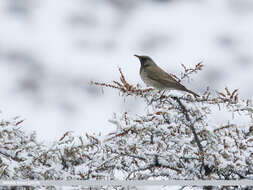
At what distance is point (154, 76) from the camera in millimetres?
6867

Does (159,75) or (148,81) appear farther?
(148,81)

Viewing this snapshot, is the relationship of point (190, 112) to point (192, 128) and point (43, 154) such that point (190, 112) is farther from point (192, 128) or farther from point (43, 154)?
point (43, 154)

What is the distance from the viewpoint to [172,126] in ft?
11.6

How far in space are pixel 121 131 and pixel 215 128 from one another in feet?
2.33

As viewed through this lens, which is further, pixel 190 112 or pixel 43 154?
pixel 190 112

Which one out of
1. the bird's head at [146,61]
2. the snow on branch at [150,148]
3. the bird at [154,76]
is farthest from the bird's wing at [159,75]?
the snow on branch at [150,148]

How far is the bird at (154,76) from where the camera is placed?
6242 mm

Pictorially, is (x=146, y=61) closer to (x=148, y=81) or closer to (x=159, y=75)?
(x=148, y=81)

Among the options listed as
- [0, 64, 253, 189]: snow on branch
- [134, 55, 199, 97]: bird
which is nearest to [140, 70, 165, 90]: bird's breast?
[134, 55, 199, 97]: bird

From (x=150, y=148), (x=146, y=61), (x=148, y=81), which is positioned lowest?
(x=150, y=148)

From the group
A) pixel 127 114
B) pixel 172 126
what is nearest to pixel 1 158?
pixel 127 114

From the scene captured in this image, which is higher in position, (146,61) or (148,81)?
(146,61)

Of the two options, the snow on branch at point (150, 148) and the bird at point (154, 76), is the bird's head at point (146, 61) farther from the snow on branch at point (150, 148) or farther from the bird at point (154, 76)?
the snow on branch at point (150, 148)

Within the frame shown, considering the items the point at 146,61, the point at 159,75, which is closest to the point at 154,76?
the point at 159,75
